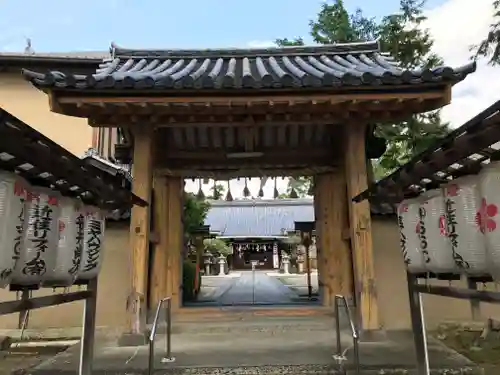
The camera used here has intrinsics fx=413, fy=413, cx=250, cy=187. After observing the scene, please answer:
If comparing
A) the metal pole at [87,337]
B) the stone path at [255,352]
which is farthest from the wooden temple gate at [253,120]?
the metal pole at [87,337]

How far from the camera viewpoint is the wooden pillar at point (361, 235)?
5531mm

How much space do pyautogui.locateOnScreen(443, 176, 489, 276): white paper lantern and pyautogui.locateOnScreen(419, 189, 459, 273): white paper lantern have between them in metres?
0.12

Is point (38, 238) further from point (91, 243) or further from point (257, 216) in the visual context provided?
point (257, 216)

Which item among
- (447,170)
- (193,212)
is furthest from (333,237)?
(193,212)

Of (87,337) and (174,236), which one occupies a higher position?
(174,236)

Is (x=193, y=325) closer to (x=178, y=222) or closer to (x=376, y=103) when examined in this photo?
(x=178, y=222)

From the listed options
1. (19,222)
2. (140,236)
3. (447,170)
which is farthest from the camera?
(140,236)

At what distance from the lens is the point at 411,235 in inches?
152

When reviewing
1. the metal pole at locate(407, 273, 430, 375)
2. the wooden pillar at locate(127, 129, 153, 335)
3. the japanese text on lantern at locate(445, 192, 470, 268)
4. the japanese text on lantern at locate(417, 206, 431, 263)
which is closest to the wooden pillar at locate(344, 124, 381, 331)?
the metal pole at locate(407, 273, 430, 375)

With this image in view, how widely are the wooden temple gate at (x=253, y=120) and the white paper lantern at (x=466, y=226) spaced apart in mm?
2338

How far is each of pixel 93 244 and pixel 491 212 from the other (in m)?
3.31

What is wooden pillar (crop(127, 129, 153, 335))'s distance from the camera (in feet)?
18.1

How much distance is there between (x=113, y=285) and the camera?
6352 millimetres

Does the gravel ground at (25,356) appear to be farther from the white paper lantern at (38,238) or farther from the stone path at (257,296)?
the white paper lantern at (38,238)
